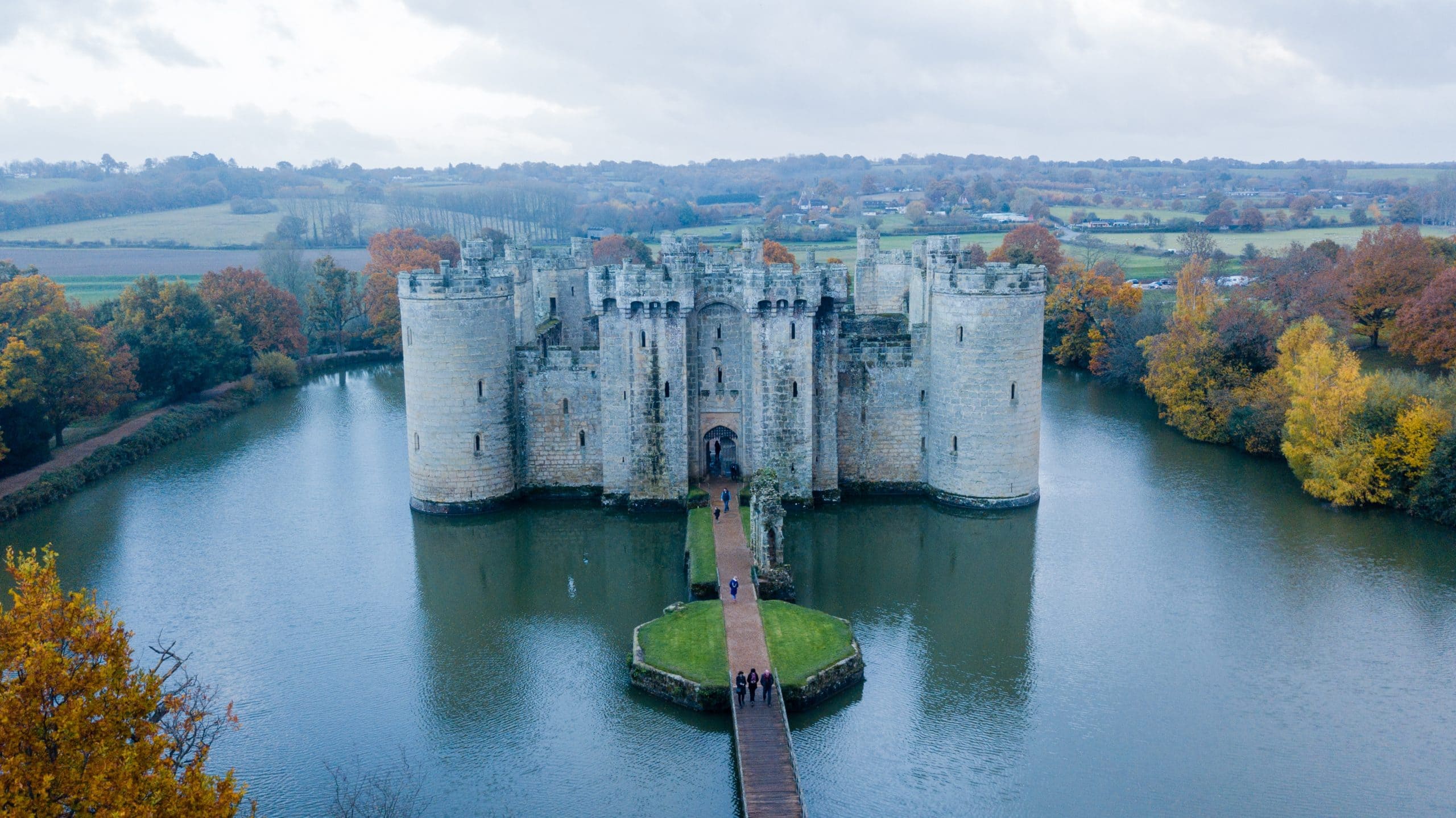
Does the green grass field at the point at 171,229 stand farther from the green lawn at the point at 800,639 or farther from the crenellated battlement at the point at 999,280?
the green lawn at the point at 800,639

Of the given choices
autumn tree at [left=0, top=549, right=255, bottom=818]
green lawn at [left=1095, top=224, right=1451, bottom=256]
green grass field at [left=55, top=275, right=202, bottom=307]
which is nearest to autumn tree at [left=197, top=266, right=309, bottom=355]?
Answer: green grass field at [left=55, top=275, right=202, bottom=307]

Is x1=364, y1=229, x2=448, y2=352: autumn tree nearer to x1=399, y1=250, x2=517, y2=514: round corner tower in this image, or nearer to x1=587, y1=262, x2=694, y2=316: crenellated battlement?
x1=399, y1=250, x2=517, y2=514: round corner tower

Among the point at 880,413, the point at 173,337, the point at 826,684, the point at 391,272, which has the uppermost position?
the point at 391,272

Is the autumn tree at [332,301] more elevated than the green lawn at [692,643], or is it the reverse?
the autumn tree at [332,301]

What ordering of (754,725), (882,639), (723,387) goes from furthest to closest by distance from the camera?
(723,387)
(882,639)
(754,725)

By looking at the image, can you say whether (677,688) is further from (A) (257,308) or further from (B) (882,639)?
(A) (257,308)

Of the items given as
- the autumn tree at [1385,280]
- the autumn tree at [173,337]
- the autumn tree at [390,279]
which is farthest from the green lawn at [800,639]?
the autumn tree at [390,279]

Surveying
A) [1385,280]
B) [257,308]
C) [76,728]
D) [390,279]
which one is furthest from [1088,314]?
[76,728]
